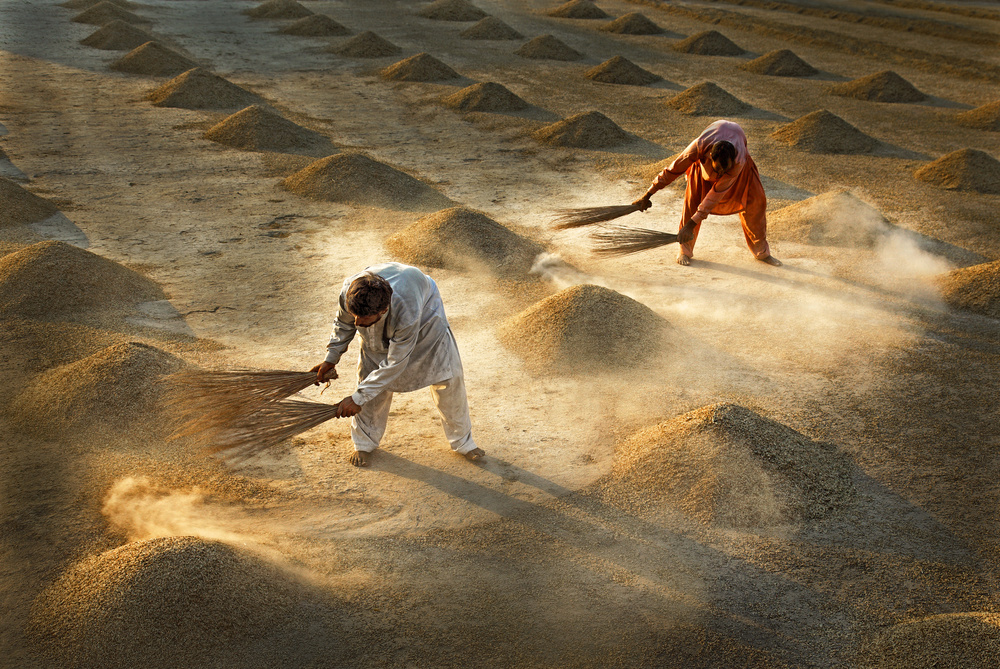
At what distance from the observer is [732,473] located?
3.49m

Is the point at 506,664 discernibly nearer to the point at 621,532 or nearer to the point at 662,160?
the point at 621,532

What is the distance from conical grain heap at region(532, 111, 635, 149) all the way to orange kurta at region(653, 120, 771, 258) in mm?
3243

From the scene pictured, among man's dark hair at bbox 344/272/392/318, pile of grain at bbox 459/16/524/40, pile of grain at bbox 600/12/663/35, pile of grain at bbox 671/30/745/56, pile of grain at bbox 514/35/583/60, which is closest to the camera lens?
man's dark hair at bbox 344/272/392/318

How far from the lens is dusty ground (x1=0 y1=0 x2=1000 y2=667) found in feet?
9.66

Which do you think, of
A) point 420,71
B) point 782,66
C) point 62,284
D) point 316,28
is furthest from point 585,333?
point 316,28

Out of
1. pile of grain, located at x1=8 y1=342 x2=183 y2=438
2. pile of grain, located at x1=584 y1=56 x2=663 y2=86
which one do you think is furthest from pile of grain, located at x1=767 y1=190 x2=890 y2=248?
pile of grain, located at x1=584 y1=56 x2=663 y2=86

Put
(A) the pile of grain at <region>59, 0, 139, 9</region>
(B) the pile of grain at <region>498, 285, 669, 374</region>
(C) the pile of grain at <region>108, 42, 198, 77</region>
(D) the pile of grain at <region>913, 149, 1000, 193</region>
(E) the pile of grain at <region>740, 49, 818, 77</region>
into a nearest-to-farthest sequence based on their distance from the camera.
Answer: (B) the pile of grain at <region>498, 285, 669, 374</region> < (D) the pile of grain at <region>913, 149, 1000, 193</region> < (C) the pile of grain at <region>108, 42, 198, 77</region> < (E) the pile of grain at <region>740, 49, 818, 77</region> < (A) the pile of grain at <region>59, 0, 139, 9</region>

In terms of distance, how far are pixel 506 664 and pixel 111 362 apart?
260cm

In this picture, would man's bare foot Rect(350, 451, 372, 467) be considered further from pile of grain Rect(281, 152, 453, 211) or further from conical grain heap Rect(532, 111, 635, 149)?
conical grain heap Rect(532, 111, 635, 149)

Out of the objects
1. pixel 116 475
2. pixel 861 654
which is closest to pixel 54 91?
pixel 116 475

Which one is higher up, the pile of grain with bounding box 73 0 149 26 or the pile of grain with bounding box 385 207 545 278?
the pile of grain with bounding box 73 0 149 26

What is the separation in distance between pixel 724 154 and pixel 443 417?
9.20 feet

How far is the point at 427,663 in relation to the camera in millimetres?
2705

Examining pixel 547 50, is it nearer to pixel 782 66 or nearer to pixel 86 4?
pixel 782 66
